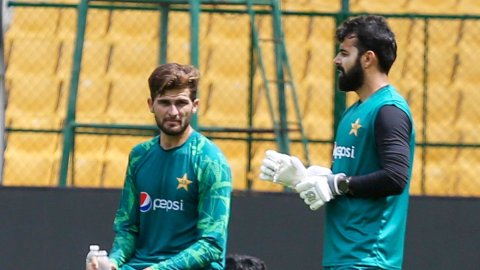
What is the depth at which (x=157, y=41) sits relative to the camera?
32.0ft

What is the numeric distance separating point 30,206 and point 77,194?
0.32m

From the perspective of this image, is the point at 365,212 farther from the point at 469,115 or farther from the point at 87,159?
the point at 87,159

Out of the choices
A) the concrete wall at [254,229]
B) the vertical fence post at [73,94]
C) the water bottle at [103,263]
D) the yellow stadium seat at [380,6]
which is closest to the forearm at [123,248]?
the water bottle at [103,263]

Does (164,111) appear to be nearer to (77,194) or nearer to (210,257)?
(210,257)

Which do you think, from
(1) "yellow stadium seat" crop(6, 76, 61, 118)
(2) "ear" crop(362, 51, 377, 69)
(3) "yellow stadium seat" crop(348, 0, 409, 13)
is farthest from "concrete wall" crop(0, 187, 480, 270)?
(2) "ear" crop(362, 51, 377, 69)

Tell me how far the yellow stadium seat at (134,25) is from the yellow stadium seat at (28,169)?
1057 millimetres

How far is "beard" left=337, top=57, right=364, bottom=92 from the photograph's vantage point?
5199 mm

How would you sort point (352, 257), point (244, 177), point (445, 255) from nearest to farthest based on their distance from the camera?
point (352, 257), point (445, 255), point (244, 177)

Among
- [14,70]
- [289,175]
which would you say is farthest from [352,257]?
[14,70]

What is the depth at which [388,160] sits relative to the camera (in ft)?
16.4

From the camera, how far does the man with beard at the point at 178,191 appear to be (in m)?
5.26

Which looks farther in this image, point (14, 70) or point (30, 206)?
point (14, 70)

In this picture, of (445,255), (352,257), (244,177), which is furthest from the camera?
(244,177)

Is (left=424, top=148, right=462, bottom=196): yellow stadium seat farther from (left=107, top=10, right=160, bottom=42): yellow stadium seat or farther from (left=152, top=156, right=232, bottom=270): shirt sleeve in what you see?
(left=152, top=156, right=232, bottom=270): shirt sleeve
